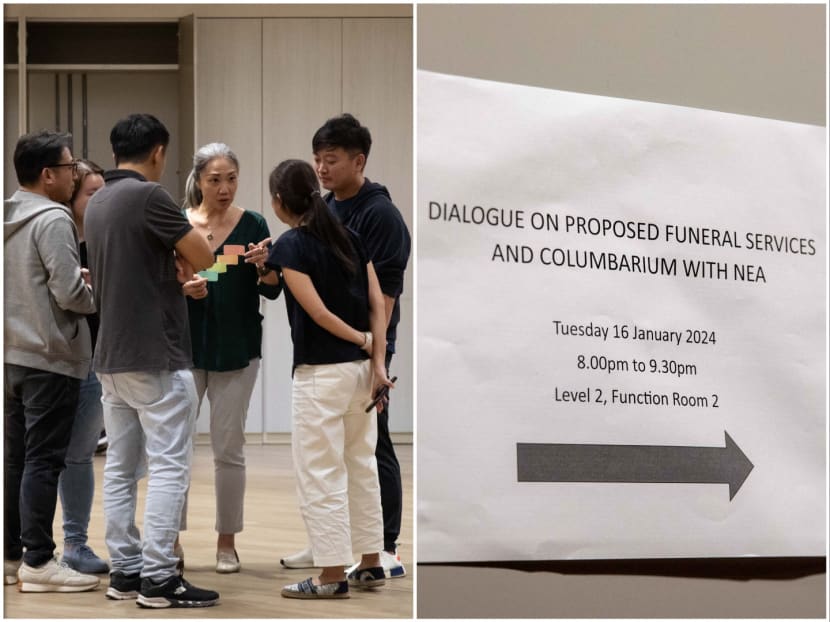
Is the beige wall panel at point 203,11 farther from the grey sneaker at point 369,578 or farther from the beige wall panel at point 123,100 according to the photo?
the grey sneaker at point 369,578

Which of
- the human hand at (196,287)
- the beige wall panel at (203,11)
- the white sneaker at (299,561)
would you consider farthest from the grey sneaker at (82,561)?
the beige wall panel at (203,11)

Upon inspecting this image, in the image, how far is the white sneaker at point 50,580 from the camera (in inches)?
128

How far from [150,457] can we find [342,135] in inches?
39.3

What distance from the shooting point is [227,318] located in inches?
136

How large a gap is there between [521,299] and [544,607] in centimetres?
64

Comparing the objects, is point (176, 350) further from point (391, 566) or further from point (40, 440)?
point (391, 566)

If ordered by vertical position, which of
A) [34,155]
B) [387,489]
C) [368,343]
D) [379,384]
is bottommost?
[387,489]

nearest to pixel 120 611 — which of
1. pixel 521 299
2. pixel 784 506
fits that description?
pixel 521 299

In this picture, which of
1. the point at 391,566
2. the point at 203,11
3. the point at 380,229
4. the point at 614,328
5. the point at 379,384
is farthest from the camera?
the point at 203,11

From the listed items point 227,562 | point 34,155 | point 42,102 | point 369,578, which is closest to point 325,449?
point 369,578

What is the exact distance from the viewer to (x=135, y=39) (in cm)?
779

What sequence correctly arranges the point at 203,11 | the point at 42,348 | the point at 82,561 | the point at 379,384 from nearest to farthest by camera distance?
1. the point at 379,384
2. the point at 42,348
3. the point at 82,561
4. the point at 203,11

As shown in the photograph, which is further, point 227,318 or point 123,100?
point 123,100

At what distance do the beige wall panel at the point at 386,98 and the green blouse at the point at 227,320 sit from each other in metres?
4.01
